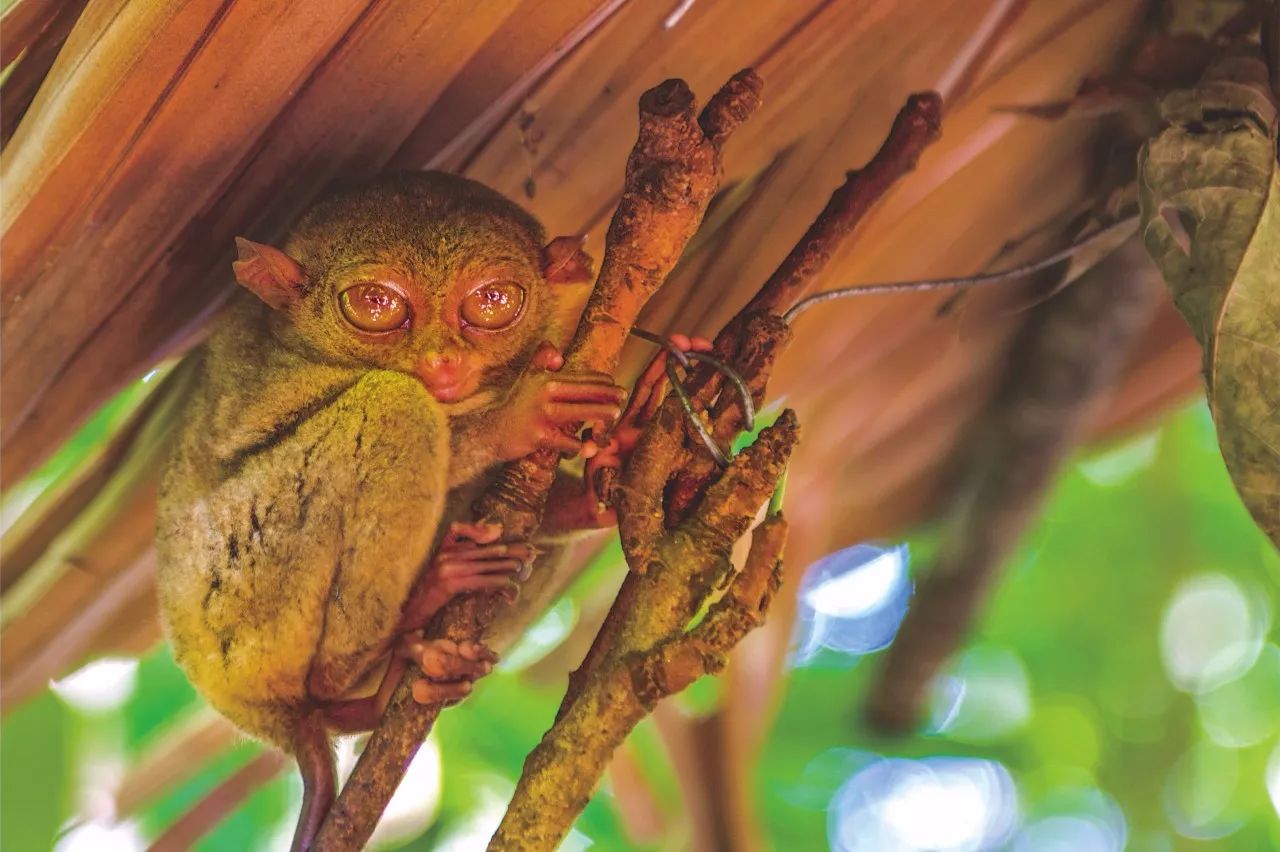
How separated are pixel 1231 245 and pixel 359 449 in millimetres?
1328

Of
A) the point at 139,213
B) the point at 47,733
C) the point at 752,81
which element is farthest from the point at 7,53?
the point at 47,733

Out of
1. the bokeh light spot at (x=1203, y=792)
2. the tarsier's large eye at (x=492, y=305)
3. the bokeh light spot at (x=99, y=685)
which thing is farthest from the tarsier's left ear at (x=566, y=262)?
the bokeh light spot at (x=1203, y=792)

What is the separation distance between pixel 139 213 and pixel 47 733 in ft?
3.68

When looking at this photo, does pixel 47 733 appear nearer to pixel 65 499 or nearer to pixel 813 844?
pixel 65 499

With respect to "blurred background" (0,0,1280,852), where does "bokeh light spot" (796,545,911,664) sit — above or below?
below

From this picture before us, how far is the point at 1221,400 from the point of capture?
4.98ft

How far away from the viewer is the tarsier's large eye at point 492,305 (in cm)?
172

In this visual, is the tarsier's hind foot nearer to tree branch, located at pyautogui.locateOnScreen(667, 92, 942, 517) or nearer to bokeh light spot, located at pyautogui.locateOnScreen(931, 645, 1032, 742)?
tree branch, located at pyautogui.locateOnScreen(667, 92, 942, 517)

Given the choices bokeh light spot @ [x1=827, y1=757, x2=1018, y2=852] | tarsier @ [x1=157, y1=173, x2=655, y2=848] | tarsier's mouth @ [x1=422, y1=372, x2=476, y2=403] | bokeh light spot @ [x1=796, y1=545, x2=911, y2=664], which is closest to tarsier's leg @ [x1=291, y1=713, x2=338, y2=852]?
tarsier @ [x1=157, y1=173, x2=655, y2=848]

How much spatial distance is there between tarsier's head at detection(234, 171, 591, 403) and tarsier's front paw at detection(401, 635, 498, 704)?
420mm

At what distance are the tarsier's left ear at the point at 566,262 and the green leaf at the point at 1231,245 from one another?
2.96ft

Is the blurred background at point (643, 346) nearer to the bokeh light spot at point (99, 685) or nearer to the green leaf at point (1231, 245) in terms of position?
the bokeh light spot at point (99, 685)

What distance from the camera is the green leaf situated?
1.49 meters

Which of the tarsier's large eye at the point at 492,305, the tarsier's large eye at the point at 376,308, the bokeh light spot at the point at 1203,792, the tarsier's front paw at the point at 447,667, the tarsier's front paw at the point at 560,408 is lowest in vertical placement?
the bokeh light spot at the point at 1203,792
